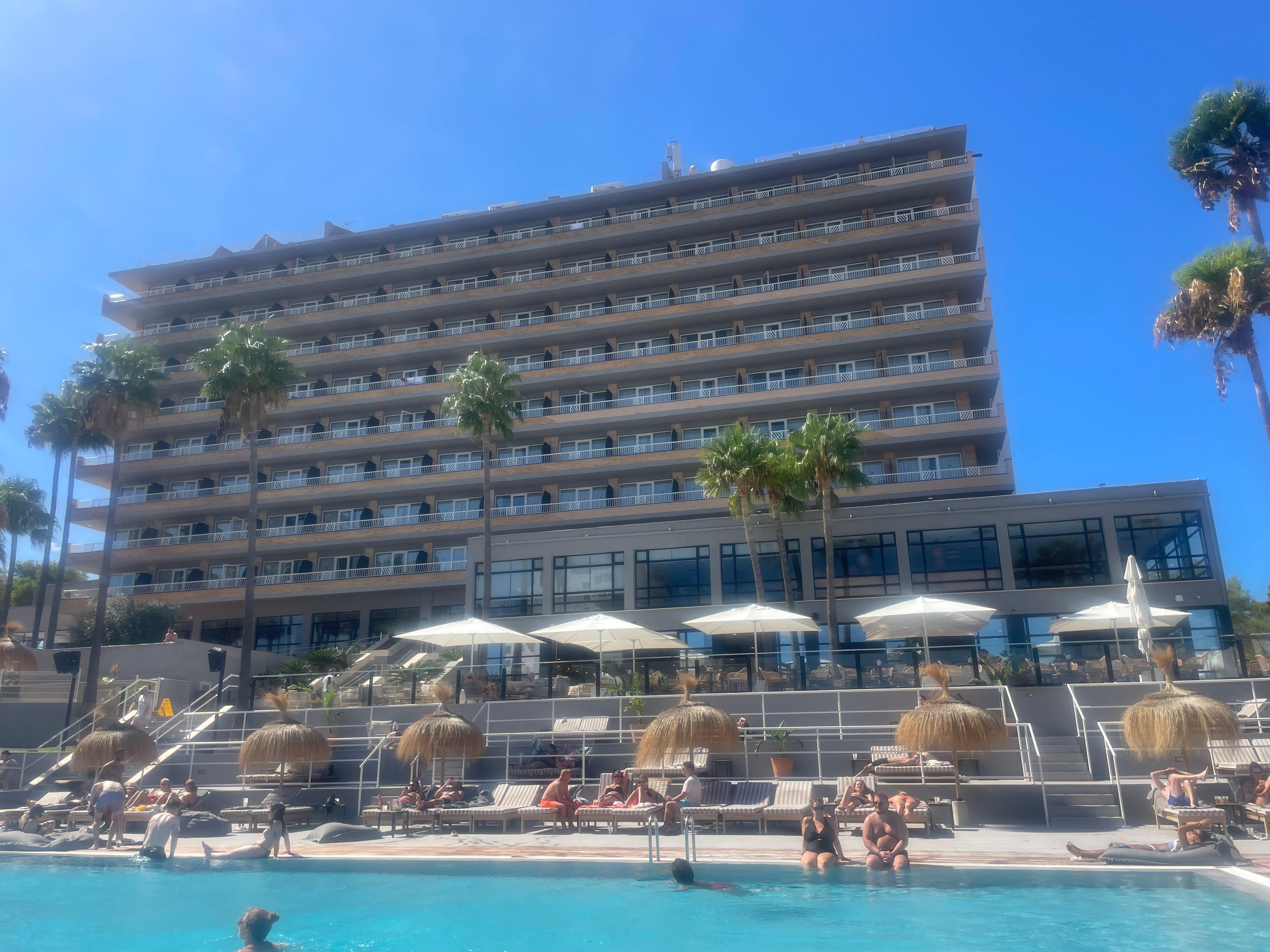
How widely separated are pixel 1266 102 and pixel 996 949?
33031 millimetres

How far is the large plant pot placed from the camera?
2042 cm

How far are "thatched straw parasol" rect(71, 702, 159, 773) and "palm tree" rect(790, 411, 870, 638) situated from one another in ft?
71.0

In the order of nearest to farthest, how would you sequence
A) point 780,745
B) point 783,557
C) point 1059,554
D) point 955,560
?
1. point 780,745
2. point 783,557
3. point 1059,554
4. point 955,560

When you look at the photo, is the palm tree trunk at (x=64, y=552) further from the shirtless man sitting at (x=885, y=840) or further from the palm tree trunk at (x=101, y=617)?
the shirtless man sitting at (x=885, y=840)

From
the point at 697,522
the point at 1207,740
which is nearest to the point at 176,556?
the point at 697,522

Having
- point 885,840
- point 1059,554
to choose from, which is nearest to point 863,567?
point 1059,554

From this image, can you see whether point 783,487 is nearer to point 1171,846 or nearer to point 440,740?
point 440,740

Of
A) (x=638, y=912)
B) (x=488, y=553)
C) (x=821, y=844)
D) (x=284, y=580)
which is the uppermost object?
(x=284, y=580)

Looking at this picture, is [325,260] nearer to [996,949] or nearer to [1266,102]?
[1266,102]

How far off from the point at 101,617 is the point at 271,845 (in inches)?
1033

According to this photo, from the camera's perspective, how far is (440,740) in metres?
19.1

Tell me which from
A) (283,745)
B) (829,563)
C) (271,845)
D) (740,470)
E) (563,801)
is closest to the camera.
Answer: (271,845)

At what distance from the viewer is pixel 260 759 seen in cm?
1955

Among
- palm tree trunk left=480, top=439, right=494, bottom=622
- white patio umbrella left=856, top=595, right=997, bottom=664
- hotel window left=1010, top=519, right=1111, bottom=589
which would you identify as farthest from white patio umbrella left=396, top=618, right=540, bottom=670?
hotel window left=1010, top=519, right=1111, bottom=589
